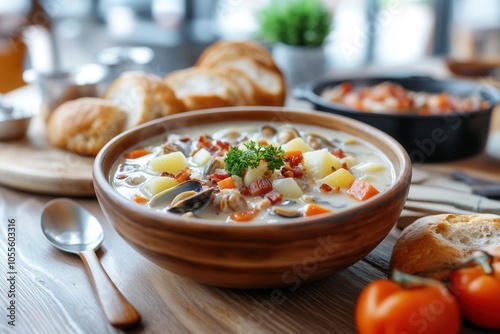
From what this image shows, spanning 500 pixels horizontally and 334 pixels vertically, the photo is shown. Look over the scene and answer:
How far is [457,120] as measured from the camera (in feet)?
9.04

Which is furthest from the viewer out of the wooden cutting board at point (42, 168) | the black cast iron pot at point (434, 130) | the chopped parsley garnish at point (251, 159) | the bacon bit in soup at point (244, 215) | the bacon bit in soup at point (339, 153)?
the black cast iron pot at point (434, 130)

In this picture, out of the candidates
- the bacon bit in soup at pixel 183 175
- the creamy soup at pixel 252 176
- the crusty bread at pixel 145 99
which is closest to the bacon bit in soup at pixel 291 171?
the creamy soup at pixel 252 176

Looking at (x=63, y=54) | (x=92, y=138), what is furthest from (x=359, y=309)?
(x=63, y=54)

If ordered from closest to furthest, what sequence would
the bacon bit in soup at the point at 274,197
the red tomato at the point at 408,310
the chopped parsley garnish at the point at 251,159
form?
the red tomato at the point at 408,310 < the bacon bit in soup at the point at 274,197 < the chopped parsley garnish at the point at 251,159

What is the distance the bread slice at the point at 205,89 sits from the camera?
3203mm

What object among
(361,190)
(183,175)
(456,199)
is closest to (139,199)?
(183,175)

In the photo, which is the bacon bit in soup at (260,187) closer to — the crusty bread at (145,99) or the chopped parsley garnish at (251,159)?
the chopped parsley garnish at (251,159)

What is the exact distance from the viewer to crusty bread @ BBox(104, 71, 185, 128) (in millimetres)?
2975

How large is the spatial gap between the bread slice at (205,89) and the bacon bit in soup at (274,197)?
1.45m

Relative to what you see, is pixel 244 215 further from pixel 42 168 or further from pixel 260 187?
pixel 42 168

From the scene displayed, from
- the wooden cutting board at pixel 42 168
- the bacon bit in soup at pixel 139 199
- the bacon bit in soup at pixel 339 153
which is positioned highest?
the bacon bit in soup at pixel 139 199

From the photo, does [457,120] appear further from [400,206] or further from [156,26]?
[156,26]

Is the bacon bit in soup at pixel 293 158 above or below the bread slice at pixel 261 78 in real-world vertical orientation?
above

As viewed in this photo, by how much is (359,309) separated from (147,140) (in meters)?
1.29
